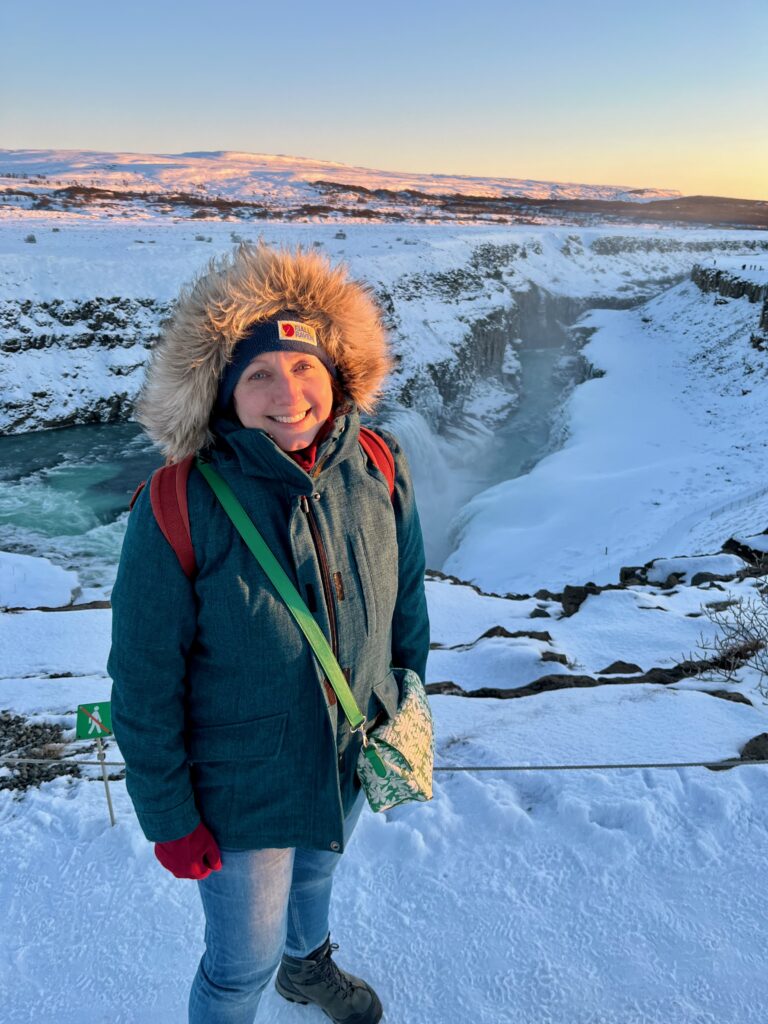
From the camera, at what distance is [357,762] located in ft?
6.22

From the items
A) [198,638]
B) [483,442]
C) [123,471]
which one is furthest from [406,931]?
[483,442]

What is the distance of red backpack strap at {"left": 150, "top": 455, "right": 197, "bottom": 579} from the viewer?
1.50m

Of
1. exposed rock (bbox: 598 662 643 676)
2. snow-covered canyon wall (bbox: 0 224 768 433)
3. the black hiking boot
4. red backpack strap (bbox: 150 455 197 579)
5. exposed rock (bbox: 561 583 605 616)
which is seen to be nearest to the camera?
red backpack strap (bbox: 150 455 197 579)

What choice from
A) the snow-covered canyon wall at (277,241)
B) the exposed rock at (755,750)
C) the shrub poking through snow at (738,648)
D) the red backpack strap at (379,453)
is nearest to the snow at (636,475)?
the snow-covered canyon wall at (277,241)

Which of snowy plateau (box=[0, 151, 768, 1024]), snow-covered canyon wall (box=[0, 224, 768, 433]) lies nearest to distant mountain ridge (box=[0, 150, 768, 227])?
snow-covered canyon wall (box=[0, 224, 768, 433])

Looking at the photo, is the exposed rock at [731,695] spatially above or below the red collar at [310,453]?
below

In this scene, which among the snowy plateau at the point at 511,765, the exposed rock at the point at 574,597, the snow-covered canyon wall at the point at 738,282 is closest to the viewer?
the snowy plateau at the point at 511,765

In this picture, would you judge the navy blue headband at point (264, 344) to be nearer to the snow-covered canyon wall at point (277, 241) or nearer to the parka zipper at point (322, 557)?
the parka zipper at point (322, 557)

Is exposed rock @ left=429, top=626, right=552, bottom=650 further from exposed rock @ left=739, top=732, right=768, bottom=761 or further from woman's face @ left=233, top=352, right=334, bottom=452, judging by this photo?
woman's face @ left=233, top=352, right=334, bottom=452

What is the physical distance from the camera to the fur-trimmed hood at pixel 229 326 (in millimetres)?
1649

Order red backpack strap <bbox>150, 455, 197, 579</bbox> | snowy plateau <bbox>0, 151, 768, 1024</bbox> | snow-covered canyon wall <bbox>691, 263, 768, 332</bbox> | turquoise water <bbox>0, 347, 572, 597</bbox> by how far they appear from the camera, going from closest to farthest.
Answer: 1. red backpack strap <bbox>150, 455, 197, 579</bbox>
2. snowy plateau <bbox>0, 151, 768, 1024</bbox>
3. turquoise water <bbox>0, 347, 572, 597</bbox>
4. snow-covered canyon wall <bbox>691, 263, 768, 332</bbox>

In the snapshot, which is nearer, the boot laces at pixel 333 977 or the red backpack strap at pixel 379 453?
the red backpack strap at pixel 379 453

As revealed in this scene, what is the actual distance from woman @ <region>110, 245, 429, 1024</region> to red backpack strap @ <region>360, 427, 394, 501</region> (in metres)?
0.02

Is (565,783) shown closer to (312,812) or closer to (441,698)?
(441,698)
